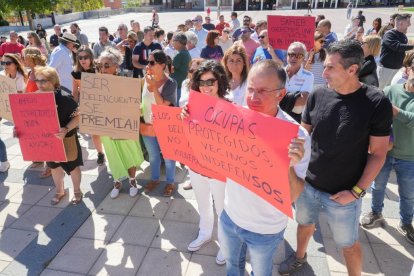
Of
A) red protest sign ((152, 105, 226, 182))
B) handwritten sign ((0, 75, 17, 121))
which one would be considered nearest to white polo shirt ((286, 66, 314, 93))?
red protest sign ((152, 105, 226, 182))

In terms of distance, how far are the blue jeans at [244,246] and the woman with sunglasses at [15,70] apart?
4.29 metres

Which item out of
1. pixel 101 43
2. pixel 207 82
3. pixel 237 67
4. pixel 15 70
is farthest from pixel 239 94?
pixel 101 43

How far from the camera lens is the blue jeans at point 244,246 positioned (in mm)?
2057

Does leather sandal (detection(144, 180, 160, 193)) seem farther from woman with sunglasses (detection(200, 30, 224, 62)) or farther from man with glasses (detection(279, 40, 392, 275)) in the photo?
woman with sunglasses (detection(200, 30, 224, 62))

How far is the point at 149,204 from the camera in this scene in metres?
4.11

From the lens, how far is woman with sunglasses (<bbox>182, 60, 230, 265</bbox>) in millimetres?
2660

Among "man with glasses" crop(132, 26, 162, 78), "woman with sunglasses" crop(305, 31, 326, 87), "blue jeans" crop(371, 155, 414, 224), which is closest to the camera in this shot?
"blue jeans" crop(371, 155, 414, 224)

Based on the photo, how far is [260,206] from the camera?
1995 mm

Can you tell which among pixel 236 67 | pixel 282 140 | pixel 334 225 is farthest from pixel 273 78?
pixel 236 67

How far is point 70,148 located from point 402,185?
3831 mm

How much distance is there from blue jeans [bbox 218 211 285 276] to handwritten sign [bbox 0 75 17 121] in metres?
3.50

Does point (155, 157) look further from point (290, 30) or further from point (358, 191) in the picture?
point (290, 30)

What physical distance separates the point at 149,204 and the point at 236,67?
2103 mm

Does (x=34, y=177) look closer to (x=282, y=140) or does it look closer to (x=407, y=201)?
(x=282, y=140)
